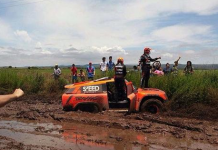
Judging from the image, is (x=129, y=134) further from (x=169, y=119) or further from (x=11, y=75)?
(x=11, y=75)

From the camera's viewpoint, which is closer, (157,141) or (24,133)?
(157,141)

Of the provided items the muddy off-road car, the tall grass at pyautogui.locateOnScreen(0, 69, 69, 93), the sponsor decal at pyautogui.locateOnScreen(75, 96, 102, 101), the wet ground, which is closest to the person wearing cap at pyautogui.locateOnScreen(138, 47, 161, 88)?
the muddy off-road car

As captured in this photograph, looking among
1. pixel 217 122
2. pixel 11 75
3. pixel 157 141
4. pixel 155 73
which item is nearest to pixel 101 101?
pixel 157 141

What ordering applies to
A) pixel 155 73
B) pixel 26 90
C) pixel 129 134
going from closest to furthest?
1. pixel 129 134
2. pixel 155 73
3. pixel 26 90

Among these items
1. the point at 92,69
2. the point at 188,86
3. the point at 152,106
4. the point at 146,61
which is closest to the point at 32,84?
the point at 92,69

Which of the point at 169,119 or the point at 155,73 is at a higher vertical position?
the point at 155,73

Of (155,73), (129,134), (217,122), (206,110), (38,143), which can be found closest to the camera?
(38,143)

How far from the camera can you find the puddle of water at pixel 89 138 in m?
6.09

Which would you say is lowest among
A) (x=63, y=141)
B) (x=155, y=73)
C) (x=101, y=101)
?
(x=63, y=141)

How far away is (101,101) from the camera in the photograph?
29.7ft

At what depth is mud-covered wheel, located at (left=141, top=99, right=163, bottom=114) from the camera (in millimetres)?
8969

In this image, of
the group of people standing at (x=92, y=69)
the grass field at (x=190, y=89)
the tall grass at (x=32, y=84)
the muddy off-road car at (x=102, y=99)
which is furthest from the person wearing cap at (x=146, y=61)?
the tall grass at (x=32, y=84)

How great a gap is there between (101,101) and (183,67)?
651 cm

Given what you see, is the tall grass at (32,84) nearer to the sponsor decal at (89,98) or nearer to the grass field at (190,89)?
the grass field at (190,89)
